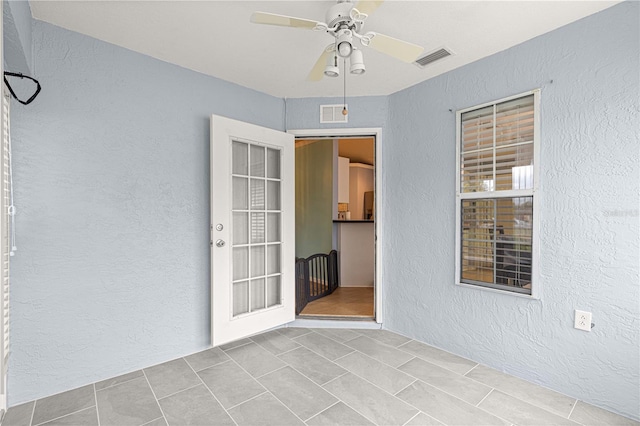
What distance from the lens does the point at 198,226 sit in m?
2.82

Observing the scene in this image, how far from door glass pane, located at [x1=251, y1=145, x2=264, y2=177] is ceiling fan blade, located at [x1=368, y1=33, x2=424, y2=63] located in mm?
1601

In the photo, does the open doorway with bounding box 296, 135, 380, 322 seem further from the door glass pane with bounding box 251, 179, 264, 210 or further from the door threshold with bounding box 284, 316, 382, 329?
the door glass pane with bounding box 251, 179, 264, 210

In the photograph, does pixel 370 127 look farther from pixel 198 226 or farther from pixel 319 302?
pixel 319 302

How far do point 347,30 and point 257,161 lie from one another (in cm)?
166

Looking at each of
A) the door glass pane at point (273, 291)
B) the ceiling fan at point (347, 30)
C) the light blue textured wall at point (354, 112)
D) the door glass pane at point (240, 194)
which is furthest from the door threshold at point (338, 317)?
A: the ceiling fan at point (347, 30)

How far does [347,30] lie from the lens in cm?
173

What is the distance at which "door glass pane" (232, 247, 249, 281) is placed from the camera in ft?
9.92

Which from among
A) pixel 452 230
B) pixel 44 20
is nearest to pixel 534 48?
pixel 452 230

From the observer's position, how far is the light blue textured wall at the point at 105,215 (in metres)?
2.11

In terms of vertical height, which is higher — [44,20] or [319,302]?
[44,20]

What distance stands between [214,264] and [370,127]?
1932 mm

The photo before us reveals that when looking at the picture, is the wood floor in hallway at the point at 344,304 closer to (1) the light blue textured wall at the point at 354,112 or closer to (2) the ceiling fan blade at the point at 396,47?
(1) the light blue textured wall at the point at 354,112

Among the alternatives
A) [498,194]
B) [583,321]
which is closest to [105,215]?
[498,194]

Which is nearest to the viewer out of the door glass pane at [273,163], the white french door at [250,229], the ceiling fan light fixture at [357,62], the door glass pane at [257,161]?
the ceiling fan light fixture at [357,62]
